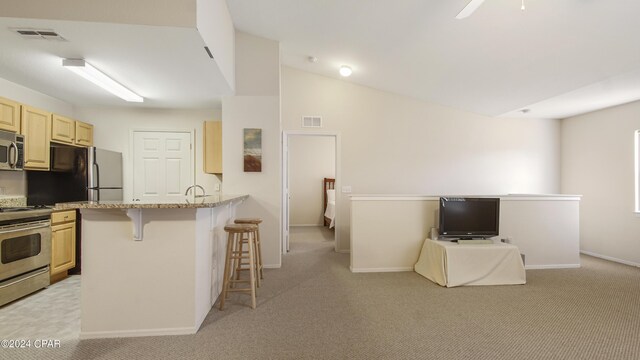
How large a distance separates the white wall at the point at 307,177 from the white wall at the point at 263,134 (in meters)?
3.72

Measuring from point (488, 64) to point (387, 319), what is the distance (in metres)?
3.43

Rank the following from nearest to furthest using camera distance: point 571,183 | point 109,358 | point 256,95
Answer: point 109,358
point 256,95
point 571,183

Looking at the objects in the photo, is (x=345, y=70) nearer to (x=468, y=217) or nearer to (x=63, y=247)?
(x=468, y=217)

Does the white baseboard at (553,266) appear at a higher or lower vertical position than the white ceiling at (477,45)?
lower

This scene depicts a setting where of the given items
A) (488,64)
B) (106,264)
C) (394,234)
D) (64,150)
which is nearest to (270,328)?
(106,264)

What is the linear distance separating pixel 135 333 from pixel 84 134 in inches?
136

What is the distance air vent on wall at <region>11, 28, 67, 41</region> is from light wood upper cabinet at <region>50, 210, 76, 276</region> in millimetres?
2029

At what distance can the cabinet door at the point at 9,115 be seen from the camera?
2.97 m

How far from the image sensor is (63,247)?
3453 mm

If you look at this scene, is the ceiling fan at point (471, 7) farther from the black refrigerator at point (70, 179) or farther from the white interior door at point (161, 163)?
the black refrigerator at point (70, 179)

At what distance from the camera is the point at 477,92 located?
450 centimetres

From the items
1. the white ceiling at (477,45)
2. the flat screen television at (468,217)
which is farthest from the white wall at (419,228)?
the white ceiling at (477,45)

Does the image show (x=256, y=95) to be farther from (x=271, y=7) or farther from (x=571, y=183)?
(x=571, y=183)

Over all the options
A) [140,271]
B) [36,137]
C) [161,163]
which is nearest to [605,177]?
[140,271]
